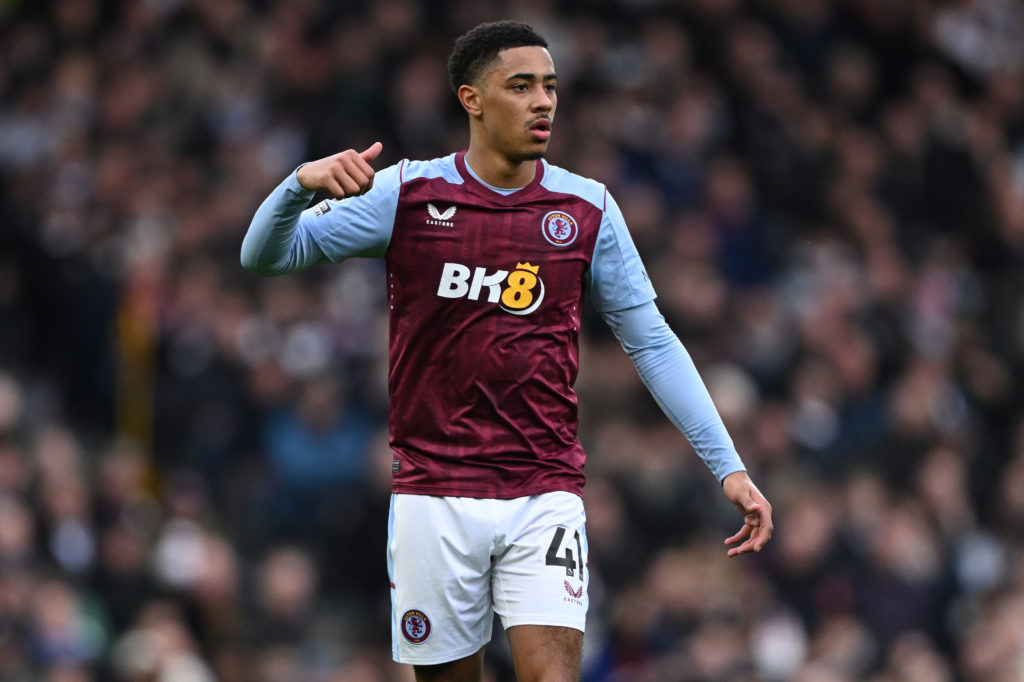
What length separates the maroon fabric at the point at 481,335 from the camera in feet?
19.6

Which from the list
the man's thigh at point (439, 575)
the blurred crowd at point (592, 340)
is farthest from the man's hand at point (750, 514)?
the blurred crowd at point (592, 340)

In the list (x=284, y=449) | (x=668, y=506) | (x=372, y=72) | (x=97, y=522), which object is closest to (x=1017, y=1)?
(x=372, y=72)

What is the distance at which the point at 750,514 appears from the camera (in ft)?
19.6

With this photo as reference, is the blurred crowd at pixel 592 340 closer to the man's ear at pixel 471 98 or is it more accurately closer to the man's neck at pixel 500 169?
the man's neck at pixel 500 169

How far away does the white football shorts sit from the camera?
5914mm

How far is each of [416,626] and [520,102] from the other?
1.88 m

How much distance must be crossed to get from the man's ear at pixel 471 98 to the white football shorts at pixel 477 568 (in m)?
1.38

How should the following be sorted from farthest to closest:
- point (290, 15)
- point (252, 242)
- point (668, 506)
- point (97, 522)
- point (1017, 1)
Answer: point (1017, 1) → point (290, 15) → point (668, 506) → point (97, 522) → point (252, 242)

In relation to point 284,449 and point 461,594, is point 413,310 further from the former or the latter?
point 284,449

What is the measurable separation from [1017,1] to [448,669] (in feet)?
45.4

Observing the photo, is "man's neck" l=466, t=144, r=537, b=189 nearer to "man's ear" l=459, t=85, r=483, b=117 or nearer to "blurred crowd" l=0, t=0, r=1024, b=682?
"man's ear" l=459, t=85, r=483, b=117

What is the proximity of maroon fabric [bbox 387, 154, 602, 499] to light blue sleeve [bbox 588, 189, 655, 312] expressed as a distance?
0.08 m

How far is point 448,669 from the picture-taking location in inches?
239

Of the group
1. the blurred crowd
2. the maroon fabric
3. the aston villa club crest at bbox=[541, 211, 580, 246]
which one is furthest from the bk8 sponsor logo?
the blurred crowd
